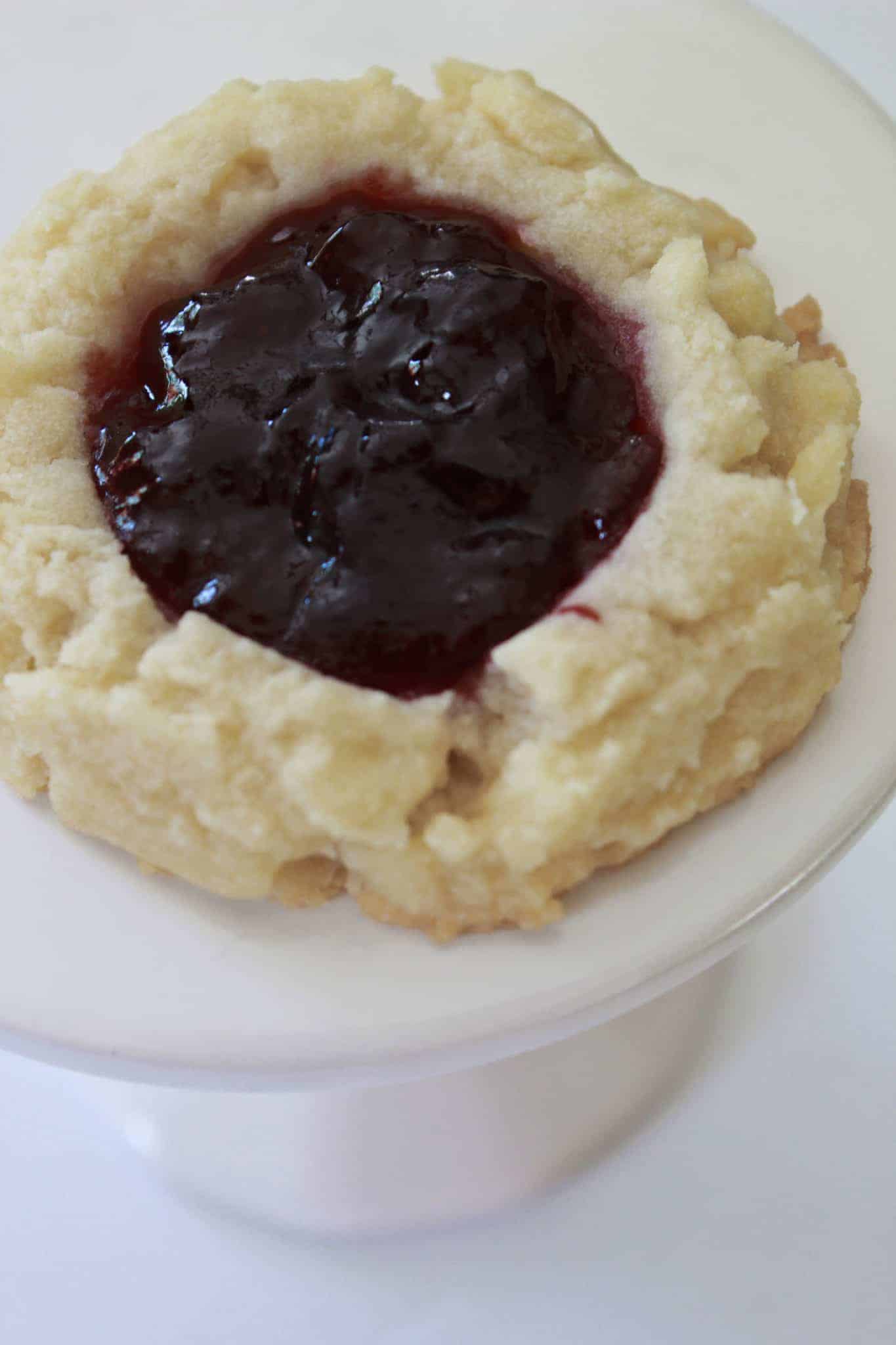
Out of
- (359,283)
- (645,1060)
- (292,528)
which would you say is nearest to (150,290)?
(359,283)

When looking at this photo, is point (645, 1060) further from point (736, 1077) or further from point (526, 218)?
point (526, 218)

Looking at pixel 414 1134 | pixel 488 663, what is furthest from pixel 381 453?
pixel 414 1134

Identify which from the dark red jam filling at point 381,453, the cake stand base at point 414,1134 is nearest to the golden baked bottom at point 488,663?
the dark red jam filling at point 381,453

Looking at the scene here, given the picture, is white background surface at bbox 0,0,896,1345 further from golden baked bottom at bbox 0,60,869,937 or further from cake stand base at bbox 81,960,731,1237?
golden baked bottom at bbox 0,60,869,937

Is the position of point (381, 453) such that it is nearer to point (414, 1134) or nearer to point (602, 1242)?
point (414, 1134)

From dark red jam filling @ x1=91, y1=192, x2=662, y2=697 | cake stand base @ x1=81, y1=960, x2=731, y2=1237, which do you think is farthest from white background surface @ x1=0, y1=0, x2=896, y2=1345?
dark red jam filling @ x1=91, y1=192, x2=662, y2=697
